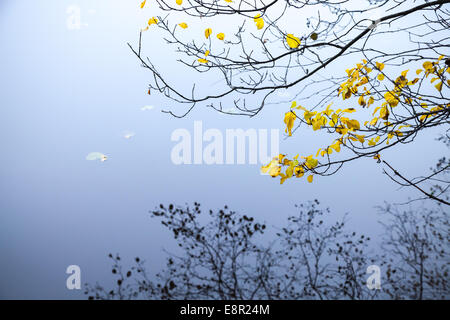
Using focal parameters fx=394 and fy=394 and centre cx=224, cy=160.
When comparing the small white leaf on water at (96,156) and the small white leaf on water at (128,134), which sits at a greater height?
the small white leaf on water at (128,134)

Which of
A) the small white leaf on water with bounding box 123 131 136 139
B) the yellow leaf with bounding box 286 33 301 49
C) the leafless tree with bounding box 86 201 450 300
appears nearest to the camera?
the yellow leaf with bounding box 286 33 301 49

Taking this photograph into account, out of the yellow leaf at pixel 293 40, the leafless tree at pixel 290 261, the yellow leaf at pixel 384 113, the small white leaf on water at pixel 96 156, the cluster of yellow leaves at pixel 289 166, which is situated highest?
the yellow leaf at pixel 293 40

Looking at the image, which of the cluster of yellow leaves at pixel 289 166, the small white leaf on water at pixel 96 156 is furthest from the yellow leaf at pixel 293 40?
the small white leaf on water at pixel 96 156

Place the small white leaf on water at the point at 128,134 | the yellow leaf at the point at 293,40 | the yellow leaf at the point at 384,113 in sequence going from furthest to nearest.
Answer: the small white leaf on water at the point at 128,134 < the yellow leaf at the point at 384,113 < the yellow leaf at the point at 293,40

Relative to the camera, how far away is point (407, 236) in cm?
279

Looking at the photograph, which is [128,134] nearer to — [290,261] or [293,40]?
[290,261]

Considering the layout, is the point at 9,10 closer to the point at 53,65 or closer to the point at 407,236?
the point at 53,65

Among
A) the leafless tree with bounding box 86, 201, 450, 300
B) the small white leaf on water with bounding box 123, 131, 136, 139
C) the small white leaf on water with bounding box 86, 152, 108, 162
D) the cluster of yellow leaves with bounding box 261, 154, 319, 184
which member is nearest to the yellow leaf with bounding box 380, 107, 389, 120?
the cluster of yellow leaves with bounding box 261, 154, 319, 184

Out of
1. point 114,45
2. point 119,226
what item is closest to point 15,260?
point 119,226

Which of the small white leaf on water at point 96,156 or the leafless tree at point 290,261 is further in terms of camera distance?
the small white leaf on water at point 96,156

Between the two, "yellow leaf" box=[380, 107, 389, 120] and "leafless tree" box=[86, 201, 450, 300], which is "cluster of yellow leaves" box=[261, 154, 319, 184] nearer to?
"yellow leaf" box=[380, 107, 389, 120]

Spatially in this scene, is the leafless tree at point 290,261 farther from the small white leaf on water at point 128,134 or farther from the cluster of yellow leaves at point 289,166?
the cluster of yellow leaves at point 289,166

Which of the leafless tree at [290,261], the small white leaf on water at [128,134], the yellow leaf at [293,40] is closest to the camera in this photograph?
the yellow leaf at [293,40]

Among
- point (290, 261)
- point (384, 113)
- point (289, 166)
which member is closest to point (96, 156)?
point (290, 261)
